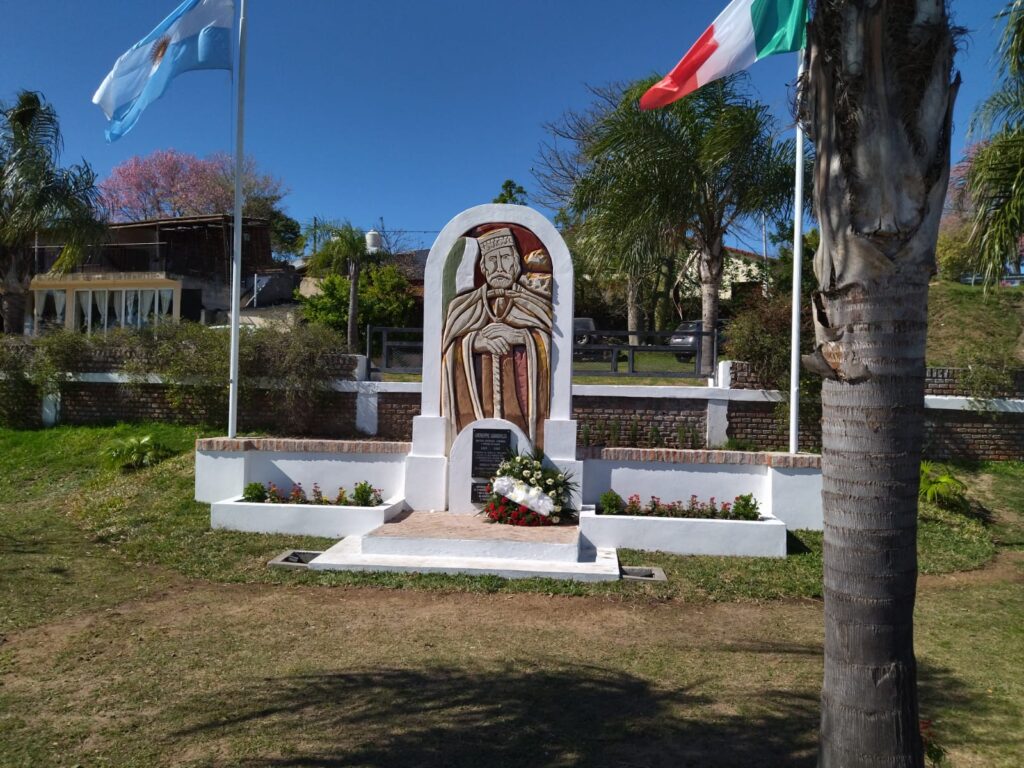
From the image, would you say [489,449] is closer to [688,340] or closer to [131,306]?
[688,340]

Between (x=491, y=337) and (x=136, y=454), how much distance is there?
21.1 feet

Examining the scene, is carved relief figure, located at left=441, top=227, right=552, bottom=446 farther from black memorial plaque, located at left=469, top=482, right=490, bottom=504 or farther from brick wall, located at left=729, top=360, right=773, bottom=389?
brick wall, located at left=729, top=360, right=773, bottom=389

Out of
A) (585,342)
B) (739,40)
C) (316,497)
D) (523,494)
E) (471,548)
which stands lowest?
(471,548)

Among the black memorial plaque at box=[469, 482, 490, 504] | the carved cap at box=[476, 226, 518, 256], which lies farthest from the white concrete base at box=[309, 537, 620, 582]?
the carved cap at box=[476, 226, 518, 256]

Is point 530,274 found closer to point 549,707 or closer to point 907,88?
point 549,707

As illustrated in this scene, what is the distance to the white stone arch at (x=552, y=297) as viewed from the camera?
32.6 feet

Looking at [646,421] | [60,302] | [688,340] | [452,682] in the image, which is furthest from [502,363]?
[60,302]

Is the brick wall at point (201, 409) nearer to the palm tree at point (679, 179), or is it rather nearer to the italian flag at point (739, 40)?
the palm tree at point (679, 179)

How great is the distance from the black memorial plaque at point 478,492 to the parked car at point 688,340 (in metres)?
5.63

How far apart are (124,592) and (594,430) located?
7597 millimetres

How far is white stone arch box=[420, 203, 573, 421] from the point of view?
9.94 metres

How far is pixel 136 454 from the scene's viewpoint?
39.9 feet

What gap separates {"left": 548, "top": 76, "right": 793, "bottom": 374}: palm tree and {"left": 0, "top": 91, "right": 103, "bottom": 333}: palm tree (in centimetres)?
1028

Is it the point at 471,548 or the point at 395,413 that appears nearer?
the point at 471,548
